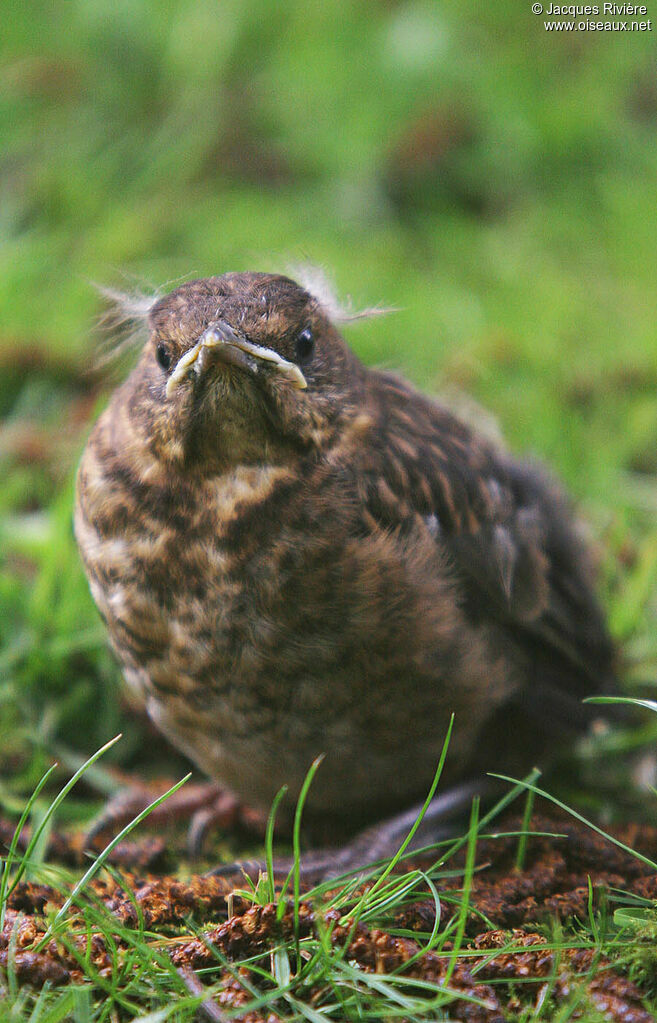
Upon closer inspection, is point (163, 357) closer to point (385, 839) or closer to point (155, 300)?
point (155, 300)

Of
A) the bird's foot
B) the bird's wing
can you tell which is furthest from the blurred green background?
the bird's wing

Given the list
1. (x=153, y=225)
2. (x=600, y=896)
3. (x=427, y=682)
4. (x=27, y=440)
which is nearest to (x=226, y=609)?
(x=427, y=682)

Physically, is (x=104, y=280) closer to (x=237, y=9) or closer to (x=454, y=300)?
(x=454, y=300)

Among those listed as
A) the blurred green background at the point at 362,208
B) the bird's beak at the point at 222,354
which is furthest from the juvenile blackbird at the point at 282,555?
the blurred green background at the point at 362,208

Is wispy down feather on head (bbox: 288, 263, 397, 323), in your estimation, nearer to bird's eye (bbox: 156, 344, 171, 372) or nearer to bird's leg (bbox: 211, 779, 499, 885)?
bird's eye (bbox: 156, 344, 171, 372)

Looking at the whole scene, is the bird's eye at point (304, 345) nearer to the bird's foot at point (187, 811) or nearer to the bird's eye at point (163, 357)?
the bird's eye at point (163, 357)

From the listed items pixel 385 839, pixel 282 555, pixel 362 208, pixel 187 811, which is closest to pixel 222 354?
pixel 282 555
